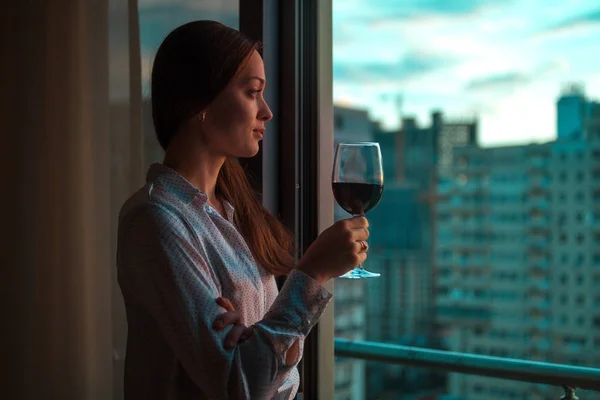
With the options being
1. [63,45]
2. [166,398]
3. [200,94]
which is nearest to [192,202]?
[200,94]

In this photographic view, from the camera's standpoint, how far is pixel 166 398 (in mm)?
951

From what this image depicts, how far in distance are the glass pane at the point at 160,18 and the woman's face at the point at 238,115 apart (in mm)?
717

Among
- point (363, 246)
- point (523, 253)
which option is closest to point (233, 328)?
point (363, 246)

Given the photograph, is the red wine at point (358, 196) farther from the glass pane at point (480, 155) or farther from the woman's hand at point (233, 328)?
the glass pane at point (480, 155)

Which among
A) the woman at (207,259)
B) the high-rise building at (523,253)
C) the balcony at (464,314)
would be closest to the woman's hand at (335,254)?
the woman at (207,259)

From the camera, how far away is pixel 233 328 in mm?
892

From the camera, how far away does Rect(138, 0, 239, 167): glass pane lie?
1744mm

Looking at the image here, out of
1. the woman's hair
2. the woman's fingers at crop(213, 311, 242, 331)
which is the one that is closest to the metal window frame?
the woman's hair

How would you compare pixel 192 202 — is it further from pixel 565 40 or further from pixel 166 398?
pixel 565 40

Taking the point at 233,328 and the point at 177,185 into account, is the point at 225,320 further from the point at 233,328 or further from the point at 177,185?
the point at 177,185

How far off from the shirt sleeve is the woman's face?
201 millimetres

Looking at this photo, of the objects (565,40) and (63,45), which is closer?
(63,45)

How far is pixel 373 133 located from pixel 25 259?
217 centimetres

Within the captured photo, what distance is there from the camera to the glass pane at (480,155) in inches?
108
